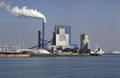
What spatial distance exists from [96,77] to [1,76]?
13.5 meters

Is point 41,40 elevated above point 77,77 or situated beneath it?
elevated above

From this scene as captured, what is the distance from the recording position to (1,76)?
54.0m

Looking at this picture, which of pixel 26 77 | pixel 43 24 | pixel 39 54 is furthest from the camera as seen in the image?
pixel 39 54

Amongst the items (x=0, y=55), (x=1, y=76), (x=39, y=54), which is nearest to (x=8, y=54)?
(x=0, y=55)

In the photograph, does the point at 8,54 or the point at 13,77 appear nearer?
the point at 13,77

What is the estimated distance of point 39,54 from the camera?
197 metres

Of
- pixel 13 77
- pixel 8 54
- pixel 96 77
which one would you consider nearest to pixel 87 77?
pixel 96 77

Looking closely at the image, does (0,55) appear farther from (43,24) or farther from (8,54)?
(43,24)

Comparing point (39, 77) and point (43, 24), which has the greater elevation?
point (43, 24)

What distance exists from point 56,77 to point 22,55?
13011cm

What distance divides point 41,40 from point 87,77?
147 m

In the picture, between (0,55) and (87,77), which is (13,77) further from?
(0,55)

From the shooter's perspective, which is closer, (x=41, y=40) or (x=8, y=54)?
(x=8, y=54)

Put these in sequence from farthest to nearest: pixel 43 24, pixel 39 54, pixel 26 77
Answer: pixel 39 54
pixel 43 24
pixel 26 77
